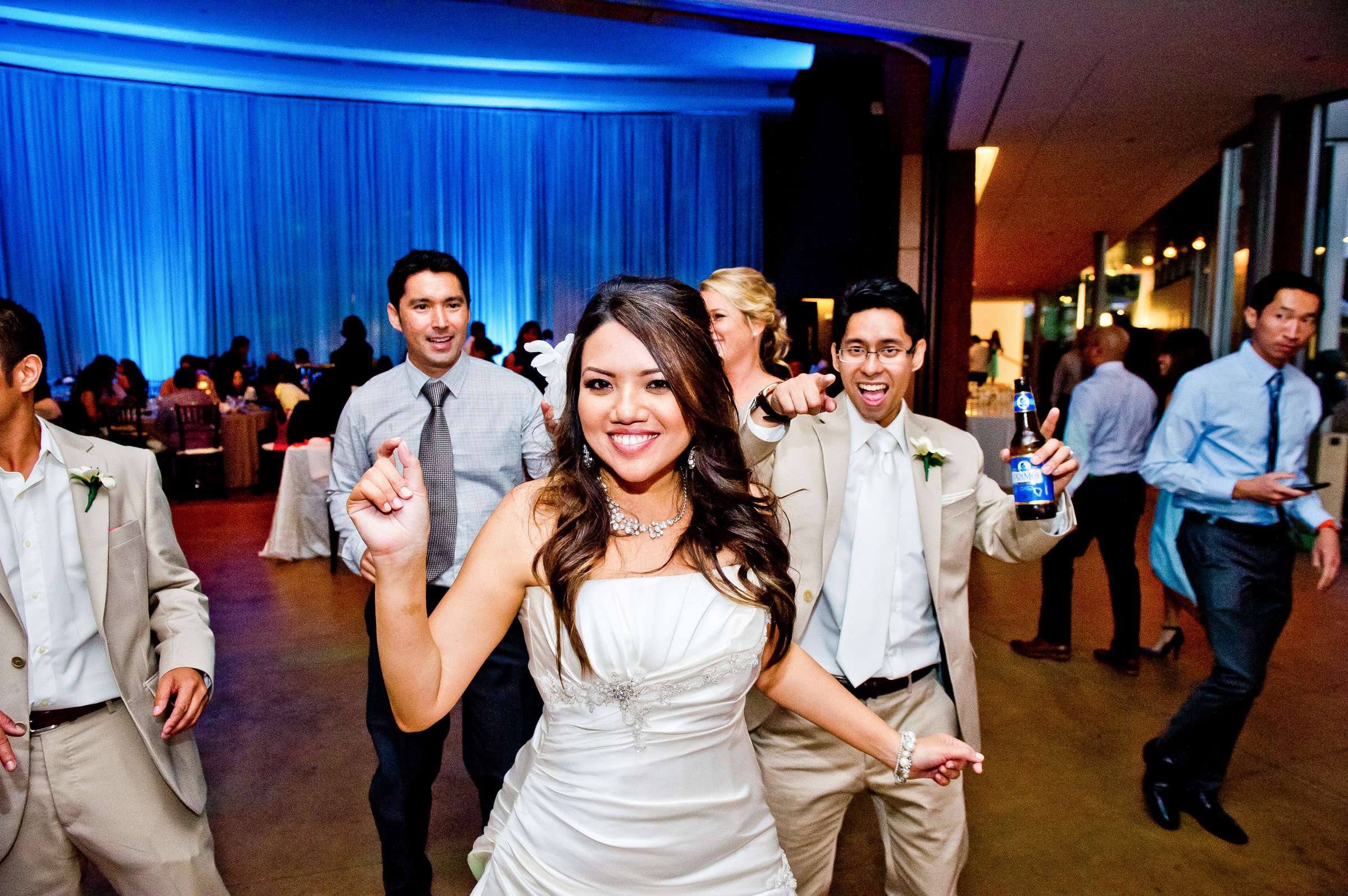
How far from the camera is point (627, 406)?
135cm

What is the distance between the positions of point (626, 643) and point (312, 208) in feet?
46.3

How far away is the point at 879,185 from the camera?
316 inches

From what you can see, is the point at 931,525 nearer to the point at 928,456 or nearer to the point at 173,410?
the point at 928,456

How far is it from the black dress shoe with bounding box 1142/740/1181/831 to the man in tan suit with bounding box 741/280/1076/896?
130 centimetres

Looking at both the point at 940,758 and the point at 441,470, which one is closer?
the point at 940,758

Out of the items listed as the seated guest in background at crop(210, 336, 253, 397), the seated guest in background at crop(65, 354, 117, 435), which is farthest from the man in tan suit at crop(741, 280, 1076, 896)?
the seated guest in background at crop(210, 336, 253, 397)

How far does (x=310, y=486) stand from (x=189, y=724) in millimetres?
5064

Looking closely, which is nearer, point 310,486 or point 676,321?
point 676,321

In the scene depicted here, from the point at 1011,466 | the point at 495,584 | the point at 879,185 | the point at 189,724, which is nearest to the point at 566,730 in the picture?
the point at 495,584

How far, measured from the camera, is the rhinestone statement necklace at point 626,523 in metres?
1.47

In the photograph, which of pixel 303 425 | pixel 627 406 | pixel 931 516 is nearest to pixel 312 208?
pixel 303 425

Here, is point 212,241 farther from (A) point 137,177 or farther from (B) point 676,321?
(B) point 676,321

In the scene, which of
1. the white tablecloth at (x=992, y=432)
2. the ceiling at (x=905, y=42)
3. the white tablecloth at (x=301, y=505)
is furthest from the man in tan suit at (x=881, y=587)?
the white tablecloth at (x=992, y=432)

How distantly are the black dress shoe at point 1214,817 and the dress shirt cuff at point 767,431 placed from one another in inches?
85.6
